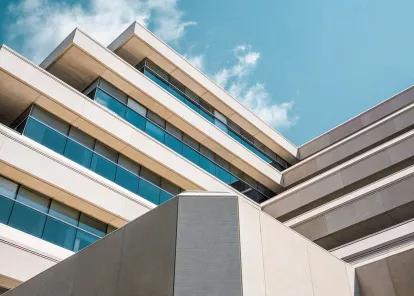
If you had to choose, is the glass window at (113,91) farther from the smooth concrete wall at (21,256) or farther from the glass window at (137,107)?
the smooth concrete wall at (21,256)

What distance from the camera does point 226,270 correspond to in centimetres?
679

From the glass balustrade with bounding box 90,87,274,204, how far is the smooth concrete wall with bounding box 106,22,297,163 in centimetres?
411

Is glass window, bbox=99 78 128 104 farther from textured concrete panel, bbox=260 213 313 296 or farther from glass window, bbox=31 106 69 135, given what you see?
textured concrete panel, bbox=260 213 313 296

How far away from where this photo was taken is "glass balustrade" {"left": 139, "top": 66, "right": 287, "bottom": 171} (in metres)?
25.7

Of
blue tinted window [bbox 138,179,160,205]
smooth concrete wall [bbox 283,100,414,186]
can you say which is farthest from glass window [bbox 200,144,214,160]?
smooth concrete wall [bbox 283,100,414,186]

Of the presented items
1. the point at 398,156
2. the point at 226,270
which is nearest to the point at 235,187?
the point at 398,156

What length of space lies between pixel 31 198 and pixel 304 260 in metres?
11.3

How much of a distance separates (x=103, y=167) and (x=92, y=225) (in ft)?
9.04

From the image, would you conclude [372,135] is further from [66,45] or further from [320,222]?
[66,45]

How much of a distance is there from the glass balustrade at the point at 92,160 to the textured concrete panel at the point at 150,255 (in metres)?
10.9

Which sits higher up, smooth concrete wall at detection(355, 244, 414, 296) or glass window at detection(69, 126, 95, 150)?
glass window at detection(69, 126, 95, 150)

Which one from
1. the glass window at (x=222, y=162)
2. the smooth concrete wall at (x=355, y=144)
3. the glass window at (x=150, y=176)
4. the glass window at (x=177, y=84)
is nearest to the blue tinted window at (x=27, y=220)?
the glass window at (x=150, y=176)

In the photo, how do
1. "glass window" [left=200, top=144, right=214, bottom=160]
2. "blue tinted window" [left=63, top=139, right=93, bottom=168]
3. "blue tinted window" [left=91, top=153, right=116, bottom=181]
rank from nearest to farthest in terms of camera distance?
"blue tinted window" [left=63, top=139, right=93, bottom=168] → "blue tinted window" [left=91, top=153, right=116, bottom=181] → "glass window" [left=200, top=144, right=214, bottom=160]

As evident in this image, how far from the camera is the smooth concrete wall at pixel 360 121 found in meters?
27.9
